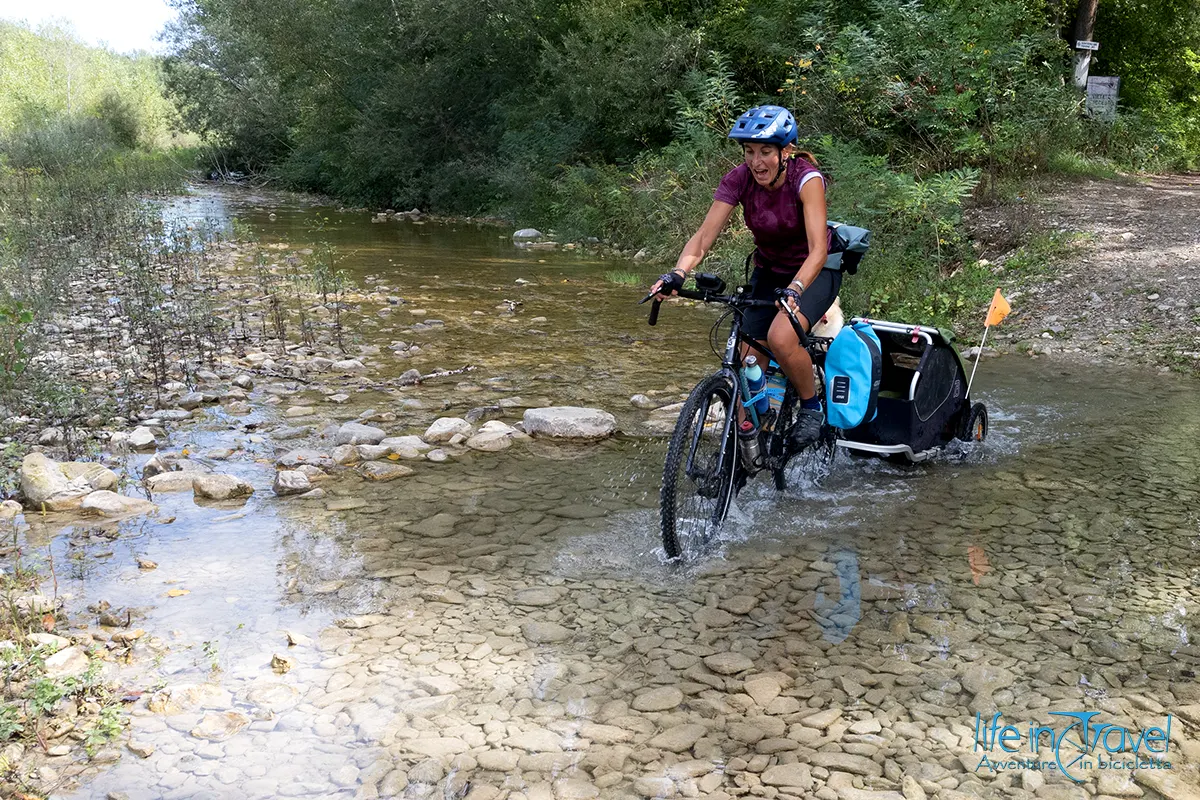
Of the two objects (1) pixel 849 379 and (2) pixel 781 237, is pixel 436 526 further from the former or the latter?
(1) pixel 849 379

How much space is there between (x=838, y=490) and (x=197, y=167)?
43392 millimetres

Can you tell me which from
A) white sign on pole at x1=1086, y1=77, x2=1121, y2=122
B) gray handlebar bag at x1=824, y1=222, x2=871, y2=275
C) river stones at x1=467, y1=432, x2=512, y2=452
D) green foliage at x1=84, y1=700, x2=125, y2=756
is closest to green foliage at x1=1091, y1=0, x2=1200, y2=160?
white sign on pole at x1=1086, y1=77, x2=1121, y2=122

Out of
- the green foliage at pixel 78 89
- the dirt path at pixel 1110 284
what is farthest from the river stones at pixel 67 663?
the green foliage at pixel 78 89

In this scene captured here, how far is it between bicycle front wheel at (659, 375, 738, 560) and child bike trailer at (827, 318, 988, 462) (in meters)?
1.11

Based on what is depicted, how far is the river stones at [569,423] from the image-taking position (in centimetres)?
730

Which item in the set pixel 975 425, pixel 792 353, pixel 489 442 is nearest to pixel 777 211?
pixel 792 353

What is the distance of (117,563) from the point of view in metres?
5.08

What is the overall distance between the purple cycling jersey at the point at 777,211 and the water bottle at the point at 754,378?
0.59m

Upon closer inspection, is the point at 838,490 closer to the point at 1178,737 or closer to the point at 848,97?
the point at 1178,737

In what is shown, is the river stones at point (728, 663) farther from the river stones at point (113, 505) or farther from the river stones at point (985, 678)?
the river stones at point (113, 505)

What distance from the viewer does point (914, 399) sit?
20.5ft

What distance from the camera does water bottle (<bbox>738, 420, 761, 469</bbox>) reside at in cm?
543

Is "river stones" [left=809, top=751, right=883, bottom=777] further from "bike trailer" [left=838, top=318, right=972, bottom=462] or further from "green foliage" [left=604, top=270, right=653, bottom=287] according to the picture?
"green foliage" [left=604, top=270, right=653, bottom=287]

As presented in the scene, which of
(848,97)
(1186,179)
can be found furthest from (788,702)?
(1186,179)
